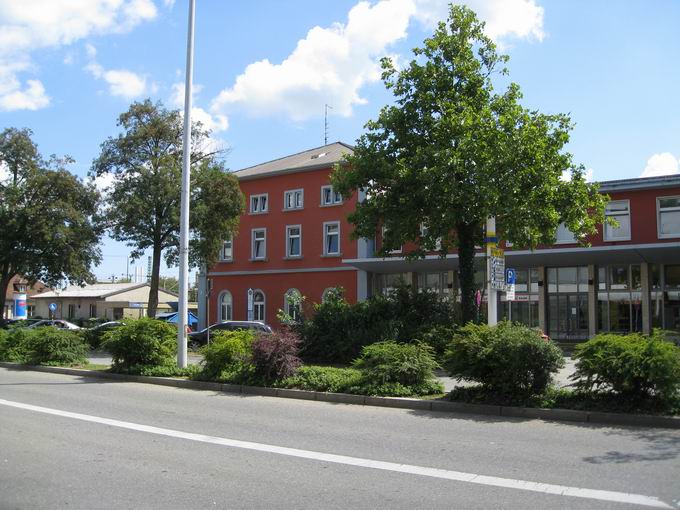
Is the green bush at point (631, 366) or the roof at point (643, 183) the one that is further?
the roof at point (643, 183)

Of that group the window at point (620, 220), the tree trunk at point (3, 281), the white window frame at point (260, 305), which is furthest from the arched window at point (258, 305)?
the window at point (620, 220)

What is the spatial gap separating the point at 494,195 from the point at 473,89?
431cm

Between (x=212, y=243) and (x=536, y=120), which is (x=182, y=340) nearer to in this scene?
(x=536, y=120)

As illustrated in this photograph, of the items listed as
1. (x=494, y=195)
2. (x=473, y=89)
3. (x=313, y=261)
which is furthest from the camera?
(x=313, y=261)

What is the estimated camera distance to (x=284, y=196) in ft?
144

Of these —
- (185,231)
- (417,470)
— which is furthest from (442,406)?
(185,231)

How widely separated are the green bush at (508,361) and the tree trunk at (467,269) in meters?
9.50

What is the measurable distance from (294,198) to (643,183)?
22.0 m

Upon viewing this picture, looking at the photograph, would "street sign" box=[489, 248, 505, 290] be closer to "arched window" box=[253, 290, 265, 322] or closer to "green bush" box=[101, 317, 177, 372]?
"green bush" box=[101, 317, 177, 372]

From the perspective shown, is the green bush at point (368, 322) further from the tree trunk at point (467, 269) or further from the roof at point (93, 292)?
the roof at point (93, 292)

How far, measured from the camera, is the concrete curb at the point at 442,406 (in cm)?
911

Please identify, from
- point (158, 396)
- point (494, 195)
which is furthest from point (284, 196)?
point (158, 396)

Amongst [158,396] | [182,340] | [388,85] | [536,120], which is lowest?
[158,396]

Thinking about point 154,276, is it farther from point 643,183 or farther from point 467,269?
point 643,183
